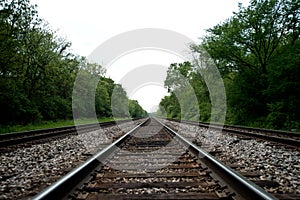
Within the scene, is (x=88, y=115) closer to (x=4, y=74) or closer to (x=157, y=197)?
(x=4, y=74)

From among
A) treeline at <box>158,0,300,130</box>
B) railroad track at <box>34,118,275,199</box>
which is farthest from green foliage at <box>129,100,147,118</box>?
railroad track at <box>34,118,275,199</box>

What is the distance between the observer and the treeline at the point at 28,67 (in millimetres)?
14625

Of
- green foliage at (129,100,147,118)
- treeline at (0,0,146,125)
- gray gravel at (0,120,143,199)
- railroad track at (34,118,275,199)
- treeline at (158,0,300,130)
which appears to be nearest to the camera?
railroad track at (34,118,275,199)

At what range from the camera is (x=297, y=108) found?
12.1 metres

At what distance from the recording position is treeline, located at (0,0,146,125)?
1462 cm

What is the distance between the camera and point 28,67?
20.0 m

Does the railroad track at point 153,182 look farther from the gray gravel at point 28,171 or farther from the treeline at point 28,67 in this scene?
the treeline at point 28,67

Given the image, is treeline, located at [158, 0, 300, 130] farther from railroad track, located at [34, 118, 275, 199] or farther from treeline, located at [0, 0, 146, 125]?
treeline, located at [0, 0, 146, 125]

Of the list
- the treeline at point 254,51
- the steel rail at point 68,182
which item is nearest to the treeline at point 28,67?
the steel rail at point 68,182

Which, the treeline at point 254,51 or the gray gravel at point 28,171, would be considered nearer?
the gray gravel at point 28,171

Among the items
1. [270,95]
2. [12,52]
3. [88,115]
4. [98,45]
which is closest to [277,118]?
[270,95]

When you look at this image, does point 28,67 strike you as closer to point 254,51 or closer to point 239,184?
point 254,51

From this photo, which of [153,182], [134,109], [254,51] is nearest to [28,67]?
[254,51]

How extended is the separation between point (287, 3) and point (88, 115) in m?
29.6
